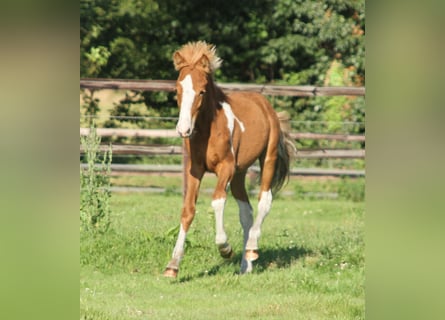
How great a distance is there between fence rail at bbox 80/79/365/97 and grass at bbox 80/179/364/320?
A: 297cm

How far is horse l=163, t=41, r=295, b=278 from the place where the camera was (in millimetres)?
6633

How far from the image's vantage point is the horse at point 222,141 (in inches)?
261

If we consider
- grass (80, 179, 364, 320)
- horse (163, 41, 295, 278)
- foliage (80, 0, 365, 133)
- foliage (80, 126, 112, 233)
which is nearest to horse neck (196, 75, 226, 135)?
horse (163, 41, 295, 278)

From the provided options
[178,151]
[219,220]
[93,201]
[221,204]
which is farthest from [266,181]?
[178,151]

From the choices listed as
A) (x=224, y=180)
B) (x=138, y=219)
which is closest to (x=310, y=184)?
(x=138, y=219)

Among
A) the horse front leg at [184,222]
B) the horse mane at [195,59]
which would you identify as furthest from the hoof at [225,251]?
the horse mane at [195,59]

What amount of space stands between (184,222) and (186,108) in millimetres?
956

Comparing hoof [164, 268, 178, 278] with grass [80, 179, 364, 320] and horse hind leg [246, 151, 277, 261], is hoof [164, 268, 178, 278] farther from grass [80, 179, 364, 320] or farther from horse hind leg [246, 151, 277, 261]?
horse hind leg [246, 151, 277, 261]
